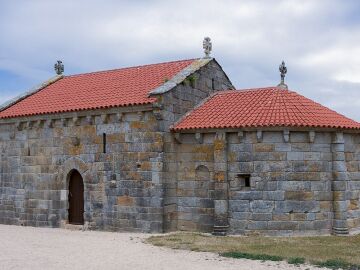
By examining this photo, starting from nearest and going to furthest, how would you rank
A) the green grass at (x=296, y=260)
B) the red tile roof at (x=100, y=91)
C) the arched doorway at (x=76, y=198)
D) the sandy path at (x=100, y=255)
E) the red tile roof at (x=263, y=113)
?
the sandy path at (x=100, y=255) → the green grass at (x=296, y=260) → the red tile roof at (x=263, y=113) → the red tile roof at (x=100, y=91) → the arched doorway at (x=76, y=198)

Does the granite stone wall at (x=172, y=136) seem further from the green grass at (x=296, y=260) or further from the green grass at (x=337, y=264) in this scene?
the green grass at (x=337, y=264)

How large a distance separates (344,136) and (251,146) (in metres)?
3.15

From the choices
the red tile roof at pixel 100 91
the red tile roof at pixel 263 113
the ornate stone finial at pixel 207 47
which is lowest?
Answer: the red tile roof at pixel 263 113

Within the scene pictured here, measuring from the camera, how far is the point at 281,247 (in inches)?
473

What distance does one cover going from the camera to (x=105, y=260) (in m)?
10.5

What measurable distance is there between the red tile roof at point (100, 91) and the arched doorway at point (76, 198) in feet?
8.31

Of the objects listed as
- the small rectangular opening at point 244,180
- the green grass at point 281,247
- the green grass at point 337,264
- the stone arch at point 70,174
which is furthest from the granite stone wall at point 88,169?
the green grass at point 337,264

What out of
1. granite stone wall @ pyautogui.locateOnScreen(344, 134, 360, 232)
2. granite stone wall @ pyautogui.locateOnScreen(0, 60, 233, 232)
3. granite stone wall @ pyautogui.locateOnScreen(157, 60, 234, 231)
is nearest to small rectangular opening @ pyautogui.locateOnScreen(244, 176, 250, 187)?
granite stone wall @ pyautogui.locateOnScreen(0, 60, 233, 232)

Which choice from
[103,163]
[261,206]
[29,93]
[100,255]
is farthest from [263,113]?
[29,93]

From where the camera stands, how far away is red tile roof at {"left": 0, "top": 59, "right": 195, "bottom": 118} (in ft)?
53.2

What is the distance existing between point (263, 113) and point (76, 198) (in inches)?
292

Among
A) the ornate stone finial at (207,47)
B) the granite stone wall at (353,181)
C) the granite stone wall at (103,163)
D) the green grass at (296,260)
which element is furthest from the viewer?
the ornate stone finial at (207,47)

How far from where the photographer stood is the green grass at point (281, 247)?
34.3 ft

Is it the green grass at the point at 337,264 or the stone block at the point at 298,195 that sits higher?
the stone block at the point at 298,195
